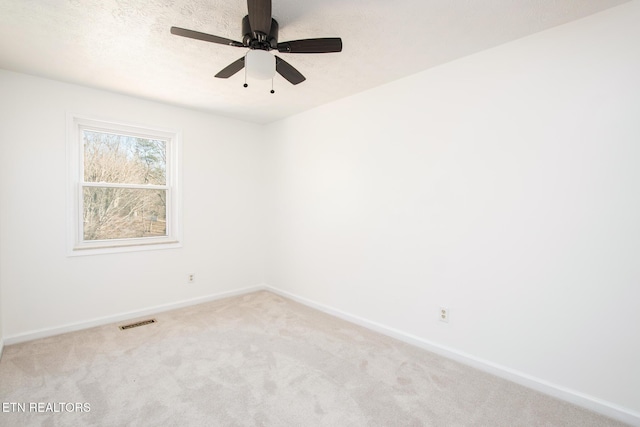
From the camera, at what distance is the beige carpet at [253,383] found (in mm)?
1851

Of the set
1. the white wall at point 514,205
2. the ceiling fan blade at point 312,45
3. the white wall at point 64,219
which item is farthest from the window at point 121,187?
the ceiling fan blade at point 312,45

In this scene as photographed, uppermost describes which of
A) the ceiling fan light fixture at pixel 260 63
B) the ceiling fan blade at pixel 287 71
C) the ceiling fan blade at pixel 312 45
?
the ceiling fan blade at pixel 312 45

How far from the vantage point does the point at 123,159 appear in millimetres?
3484

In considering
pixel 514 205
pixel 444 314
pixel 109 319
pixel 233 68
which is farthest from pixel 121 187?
pixel 514 205

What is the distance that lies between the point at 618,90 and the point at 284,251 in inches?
140

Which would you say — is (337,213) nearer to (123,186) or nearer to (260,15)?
(260,15)

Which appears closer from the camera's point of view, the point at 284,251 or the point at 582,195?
the point at 582,195

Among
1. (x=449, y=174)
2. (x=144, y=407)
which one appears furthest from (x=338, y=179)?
(x=144, y=407)

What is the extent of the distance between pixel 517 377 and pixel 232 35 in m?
3.12

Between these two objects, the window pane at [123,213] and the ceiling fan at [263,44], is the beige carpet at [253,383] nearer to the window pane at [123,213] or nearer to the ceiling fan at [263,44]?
the window pane at [123,213]

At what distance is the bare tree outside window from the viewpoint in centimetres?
326

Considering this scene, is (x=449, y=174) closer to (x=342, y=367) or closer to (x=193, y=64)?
(x=342, y=367)

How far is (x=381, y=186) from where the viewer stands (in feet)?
10.1

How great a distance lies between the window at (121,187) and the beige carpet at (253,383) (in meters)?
0.99
